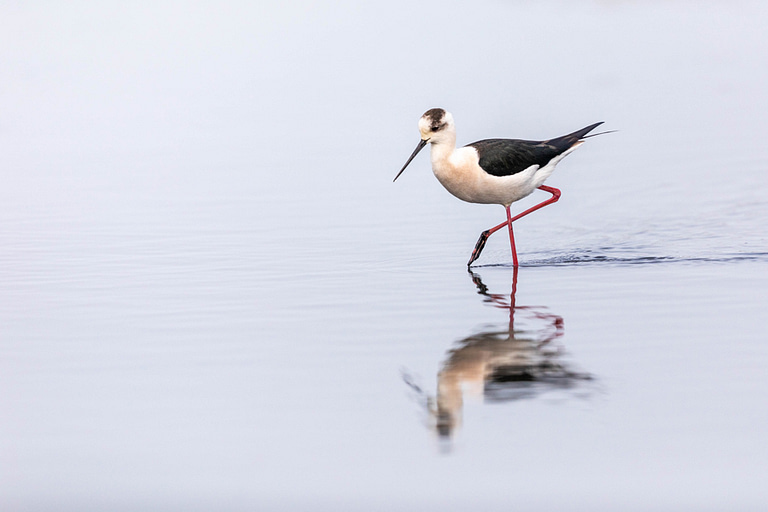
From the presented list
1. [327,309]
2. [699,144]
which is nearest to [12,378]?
[327,309]

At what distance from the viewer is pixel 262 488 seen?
5.05 meters

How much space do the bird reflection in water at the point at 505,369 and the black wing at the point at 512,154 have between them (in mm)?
2824

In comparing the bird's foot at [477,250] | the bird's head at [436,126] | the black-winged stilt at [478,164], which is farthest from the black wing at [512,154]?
the bird's foot at [477,250]

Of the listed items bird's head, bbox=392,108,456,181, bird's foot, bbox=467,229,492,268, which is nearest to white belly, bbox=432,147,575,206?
bird's head, bbox=392,108,456,181

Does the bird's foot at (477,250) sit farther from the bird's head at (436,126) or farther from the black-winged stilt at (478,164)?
the bird's head at (436,126)

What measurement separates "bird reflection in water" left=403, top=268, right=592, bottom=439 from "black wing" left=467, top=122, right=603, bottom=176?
9.26ft

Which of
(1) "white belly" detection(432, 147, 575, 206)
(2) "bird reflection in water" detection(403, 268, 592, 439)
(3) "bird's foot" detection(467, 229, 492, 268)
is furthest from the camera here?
(1) "white belly" detection(432, 147, 575, 206)

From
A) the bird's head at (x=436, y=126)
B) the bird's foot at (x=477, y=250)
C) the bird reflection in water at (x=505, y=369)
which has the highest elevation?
the bird's head at (x=436, y=126)

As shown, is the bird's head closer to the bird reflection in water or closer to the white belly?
the white belly

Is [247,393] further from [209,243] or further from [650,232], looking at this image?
[650,232]

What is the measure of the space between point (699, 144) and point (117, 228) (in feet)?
29.5

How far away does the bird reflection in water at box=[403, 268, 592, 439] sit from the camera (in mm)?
6121

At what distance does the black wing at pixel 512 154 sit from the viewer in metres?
10.7

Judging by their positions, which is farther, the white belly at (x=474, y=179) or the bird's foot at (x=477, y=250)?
the white belly at (x=474, y=179)
